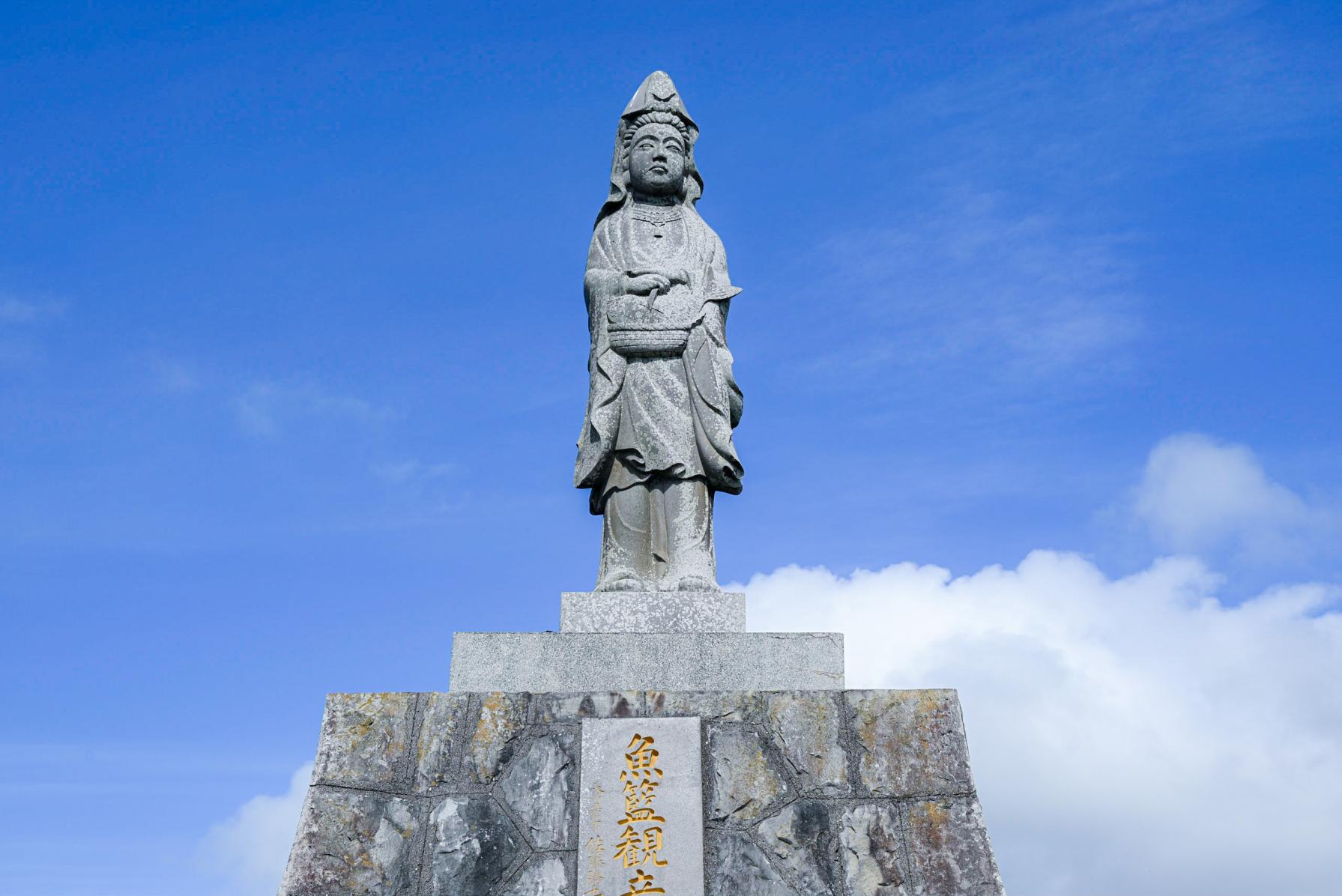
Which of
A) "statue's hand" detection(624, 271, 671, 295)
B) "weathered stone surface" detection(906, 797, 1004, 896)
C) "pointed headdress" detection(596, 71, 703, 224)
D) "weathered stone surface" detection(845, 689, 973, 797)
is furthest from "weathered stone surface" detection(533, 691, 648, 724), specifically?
"pointed headdress" detection(596, 71, 703, 224)

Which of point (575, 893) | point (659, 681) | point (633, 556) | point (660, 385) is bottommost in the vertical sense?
point (575, 893)

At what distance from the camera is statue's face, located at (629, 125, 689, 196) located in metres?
7.75

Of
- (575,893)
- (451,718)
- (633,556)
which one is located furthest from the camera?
(633,556)

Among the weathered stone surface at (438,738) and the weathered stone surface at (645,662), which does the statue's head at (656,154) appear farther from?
the weathered stone surface at (438,738)

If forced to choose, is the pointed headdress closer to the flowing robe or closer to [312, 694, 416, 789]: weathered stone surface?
the flowing robe

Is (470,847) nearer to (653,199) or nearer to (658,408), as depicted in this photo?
(658,408)

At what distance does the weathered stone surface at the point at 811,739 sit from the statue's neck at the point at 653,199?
10.3 ft

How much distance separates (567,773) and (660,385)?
7.31ft

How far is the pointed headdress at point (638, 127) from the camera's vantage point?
310 inches

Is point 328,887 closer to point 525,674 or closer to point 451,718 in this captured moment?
point 451,718

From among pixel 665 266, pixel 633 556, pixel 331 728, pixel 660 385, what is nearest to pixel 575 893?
pixel 331 728

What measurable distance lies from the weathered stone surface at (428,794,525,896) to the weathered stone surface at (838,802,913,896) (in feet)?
4.63

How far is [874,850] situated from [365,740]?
230cm

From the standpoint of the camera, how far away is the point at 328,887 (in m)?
5.70
